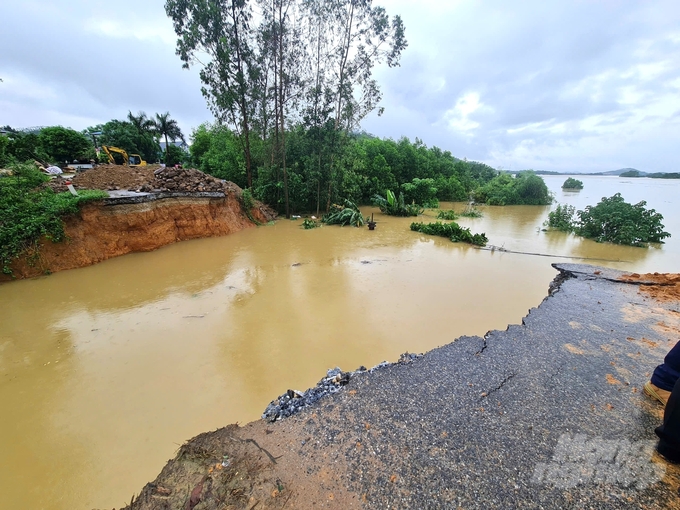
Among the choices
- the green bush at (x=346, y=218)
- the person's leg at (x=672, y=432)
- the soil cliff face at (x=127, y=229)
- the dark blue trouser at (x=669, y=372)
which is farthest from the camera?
the green bush at (x=346, y=218)

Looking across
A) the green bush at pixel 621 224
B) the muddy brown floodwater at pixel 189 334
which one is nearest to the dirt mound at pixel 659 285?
the muddy brown floodwater at pixel 189 334

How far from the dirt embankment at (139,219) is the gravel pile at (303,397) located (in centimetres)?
767

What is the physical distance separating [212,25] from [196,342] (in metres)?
12.9

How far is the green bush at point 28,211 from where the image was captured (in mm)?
6387

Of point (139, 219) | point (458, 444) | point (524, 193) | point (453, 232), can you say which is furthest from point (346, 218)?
point (524, 193)

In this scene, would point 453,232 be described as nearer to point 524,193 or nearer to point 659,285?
point 659,285

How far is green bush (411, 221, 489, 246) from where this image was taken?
403 inches

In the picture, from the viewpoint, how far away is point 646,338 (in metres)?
3.80

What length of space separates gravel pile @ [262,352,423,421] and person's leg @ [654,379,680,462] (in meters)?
2.27

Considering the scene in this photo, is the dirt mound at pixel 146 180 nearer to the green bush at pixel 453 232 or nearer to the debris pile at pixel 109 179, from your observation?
the debris pile at pixel 109 179

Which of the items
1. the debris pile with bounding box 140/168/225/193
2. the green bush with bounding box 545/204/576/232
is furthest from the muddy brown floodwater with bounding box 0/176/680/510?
the green bush with bounding box 545/204/576/232

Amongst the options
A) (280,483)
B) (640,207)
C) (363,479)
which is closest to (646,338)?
(363,479)

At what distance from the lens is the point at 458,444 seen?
225 centimetres

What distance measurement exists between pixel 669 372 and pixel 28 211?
450 inches
